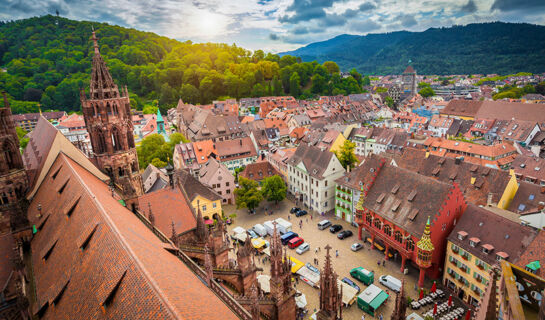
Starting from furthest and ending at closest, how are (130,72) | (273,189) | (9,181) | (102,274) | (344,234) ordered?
(130,72)
(273,189)
(344,234)
(9,181)
(102,274)

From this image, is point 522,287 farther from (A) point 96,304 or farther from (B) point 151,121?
(B) point 151,121

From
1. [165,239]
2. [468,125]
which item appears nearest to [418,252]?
[165,239]

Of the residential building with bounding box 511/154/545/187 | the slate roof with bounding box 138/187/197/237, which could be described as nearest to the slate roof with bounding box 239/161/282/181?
the slate roof with bounding box 138/187/197/237

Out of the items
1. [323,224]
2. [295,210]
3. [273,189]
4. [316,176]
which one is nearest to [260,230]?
[273,189]

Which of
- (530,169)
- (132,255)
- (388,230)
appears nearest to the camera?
(132,255)

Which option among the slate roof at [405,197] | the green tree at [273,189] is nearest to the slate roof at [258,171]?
the green tree at [273,189]

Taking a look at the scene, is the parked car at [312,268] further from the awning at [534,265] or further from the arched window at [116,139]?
the arched window at [116,139]

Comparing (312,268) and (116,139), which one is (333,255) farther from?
(116,139)
